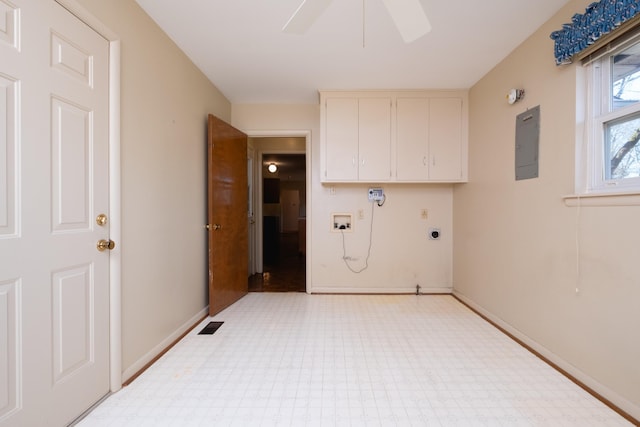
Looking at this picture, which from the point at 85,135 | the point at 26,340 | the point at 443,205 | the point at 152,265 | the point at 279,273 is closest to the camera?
the point at 26,340

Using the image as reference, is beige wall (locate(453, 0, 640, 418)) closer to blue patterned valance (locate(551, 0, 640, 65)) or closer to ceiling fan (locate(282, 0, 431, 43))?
blue patterned valance (locate(551, 0, 640, 65))

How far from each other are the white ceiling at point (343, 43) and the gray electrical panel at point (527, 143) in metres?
0.41

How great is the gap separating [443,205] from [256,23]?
2832mm

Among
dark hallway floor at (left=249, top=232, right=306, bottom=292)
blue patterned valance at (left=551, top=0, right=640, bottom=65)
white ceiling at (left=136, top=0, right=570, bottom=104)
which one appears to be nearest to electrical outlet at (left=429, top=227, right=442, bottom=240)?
white ceiling at (left=136, top=0, right=570, bottom=104)

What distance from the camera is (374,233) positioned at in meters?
3.68

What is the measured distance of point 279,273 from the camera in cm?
498

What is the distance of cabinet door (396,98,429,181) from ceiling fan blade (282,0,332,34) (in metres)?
2.05

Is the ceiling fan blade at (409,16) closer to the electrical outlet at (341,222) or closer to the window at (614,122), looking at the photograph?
the window at (614,122)

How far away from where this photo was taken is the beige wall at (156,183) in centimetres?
182

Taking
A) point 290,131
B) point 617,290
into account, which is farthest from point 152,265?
point 617,290

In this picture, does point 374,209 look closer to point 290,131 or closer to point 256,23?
point 290,131

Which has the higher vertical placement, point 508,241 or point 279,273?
point 508,241

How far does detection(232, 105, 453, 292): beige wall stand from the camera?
12.0 ft

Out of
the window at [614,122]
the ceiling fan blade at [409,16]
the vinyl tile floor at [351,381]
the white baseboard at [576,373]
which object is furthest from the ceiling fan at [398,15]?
the white baseboard at [576,373]
